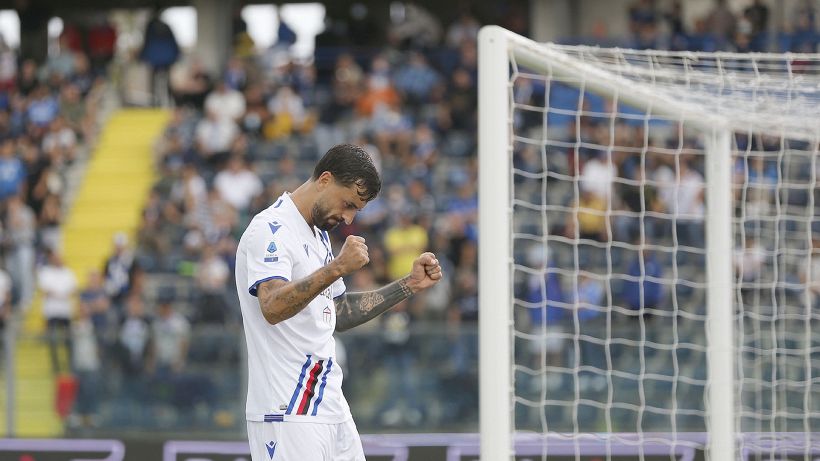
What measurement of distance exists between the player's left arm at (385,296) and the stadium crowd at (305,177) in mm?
5063

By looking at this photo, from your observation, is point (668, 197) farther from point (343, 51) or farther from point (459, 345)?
point (343, 51)

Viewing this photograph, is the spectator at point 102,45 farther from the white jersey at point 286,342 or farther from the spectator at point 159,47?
the white jersey at point 286,342

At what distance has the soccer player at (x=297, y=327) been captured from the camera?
16.0 ft

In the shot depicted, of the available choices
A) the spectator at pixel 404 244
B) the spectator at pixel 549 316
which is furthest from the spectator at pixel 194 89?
the spectator at pixel 549 316

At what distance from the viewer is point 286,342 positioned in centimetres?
492

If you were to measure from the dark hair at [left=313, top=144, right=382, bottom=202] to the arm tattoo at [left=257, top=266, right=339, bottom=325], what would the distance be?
446 millimetres

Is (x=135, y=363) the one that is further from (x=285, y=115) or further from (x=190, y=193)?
(x=285, y=115)

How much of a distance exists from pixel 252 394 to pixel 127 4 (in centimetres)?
1693

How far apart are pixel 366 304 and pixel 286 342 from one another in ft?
1.82

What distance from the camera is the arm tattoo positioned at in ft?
15.1

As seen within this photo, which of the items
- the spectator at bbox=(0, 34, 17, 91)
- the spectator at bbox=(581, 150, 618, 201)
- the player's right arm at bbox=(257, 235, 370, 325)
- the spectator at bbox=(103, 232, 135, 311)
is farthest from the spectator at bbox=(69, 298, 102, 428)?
the spectator at bbox=(0, 34, 17, 91)

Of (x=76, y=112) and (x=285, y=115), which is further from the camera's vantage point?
(x=76, y=112)

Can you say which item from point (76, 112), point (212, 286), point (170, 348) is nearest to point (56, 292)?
point (212, 286)

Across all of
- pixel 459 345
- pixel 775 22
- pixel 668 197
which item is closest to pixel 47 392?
pixel 459 345
